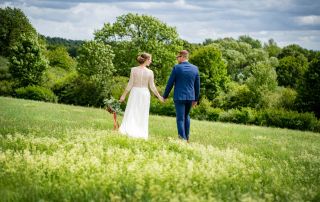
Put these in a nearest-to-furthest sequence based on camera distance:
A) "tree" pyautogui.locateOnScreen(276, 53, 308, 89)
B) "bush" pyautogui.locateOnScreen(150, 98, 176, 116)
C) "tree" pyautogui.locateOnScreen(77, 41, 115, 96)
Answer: "bush" pyautogui.locateOnScreen(150, 98, 176, 116) < "tree" pyautogui.locateOnScreen(77, 41, 115, 96) < "tree" pyautogui.locateOnScreen(276, 53, 308, 89)

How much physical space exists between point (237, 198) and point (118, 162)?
8.83 ft

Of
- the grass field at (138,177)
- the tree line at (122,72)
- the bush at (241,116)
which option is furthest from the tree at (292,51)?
the grass field at (138,177)

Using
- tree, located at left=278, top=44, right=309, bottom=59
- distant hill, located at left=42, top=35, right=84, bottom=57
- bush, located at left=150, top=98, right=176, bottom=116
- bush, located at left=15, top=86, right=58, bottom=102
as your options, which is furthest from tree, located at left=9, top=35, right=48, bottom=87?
tree, located at left=278, top=44, right=309, bottom=59

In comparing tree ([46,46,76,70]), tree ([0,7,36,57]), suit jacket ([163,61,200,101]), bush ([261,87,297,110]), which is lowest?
bush ([261,87,297,110])

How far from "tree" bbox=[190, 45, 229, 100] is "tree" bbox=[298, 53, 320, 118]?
64.1 ft

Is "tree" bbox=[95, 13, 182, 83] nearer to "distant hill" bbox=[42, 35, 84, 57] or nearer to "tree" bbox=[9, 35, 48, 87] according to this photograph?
"tree" bbox=[9, 35, 48, 87]

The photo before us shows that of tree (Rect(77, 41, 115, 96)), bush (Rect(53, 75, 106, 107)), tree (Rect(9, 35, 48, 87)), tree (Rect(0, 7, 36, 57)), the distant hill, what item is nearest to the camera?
bush (Rect(53, 75, 106, 107))

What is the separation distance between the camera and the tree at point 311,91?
2119 inches

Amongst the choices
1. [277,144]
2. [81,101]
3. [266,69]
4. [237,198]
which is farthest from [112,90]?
[237,198]

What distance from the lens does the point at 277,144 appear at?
50.4 feet

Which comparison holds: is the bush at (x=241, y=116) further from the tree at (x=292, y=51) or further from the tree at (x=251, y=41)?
the tree at (x=251, y=41)

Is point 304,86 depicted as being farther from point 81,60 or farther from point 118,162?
point 118,162

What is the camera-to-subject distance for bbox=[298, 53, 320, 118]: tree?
53.8 meters

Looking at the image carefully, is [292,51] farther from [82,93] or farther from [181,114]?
[181,114]
